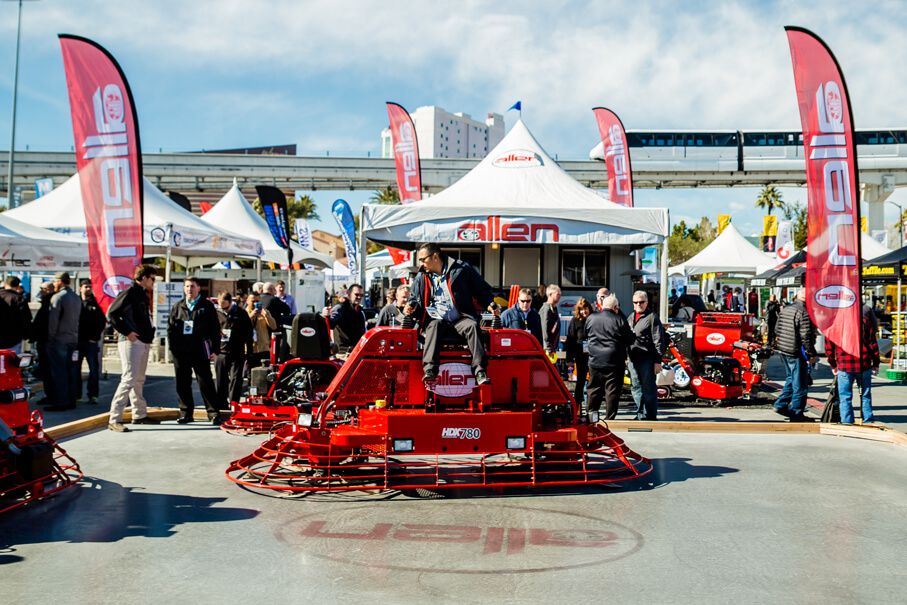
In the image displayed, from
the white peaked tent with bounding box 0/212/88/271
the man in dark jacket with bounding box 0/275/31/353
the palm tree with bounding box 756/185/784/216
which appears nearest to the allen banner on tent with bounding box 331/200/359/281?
the white peaked tent with bounding box 0/212/88/271

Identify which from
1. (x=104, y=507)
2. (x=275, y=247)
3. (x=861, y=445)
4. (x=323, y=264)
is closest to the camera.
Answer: (x=104, y=507)

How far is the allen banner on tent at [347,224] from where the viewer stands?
32.0 metres

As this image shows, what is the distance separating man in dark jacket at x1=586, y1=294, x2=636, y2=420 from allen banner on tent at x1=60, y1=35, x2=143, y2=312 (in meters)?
6.35

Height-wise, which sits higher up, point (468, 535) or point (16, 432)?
point (16, 432)

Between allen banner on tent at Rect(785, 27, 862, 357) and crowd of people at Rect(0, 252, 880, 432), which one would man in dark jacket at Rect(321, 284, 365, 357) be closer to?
crowd of people at Rect(0, 252, 880, 432)

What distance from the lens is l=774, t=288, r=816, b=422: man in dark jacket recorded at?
34.5 ft

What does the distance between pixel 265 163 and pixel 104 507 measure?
46.2m

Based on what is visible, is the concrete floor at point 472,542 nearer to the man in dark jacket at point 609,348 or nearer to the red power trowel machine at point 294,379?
the red power trowel machine at point 294,379

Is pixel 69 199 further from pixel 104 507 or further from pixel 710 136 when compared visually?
pixel 710 136

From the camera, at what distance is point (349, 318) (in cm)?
1252

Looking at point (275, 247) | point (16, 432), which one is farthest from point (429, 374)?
point (275, 247)

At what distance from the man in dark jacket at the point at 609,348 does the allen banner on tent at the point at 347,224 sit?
22511mm

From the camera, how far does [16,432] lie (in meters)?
6.32

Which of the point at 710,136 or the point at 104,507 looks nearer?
the point at 104,507
